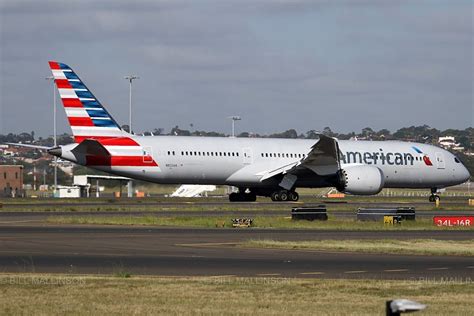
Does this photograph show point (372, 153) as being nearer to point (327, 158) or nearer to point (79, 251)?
point (327, 158)

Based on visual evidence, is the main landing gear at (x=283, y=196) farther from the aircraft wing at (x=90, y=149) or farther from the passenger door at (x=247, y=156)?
the aircraft wing at (x=90, y=149)

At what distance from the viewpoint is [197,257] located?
85.6 feet

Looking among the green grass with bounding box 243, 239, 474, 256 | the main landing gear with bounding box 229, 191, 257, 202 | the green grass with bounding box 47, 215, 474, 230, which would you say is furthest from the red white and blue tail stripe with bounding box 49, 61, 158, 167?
the green grass with bounding box 243, 239, 474, 256

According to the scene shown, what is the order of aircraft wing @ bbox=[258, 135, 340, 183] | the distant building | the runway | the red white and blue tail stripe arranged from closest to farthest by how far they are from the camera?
the runway < the red white and blue tail stripe < aircraft wing @ bbox=[258, 135, 340, 183] < the distant building

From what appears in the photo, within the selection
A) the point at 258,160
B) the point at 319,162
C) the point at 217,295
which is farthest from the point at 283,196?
the point at 217,295

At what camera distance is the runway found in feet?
74.9

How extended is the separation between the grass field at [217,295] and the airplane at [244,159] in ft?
128

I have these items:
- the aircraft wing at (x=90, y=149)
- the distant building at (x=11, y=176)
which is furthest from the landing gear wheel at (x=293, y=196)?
the distant building at (x=11, y=176)

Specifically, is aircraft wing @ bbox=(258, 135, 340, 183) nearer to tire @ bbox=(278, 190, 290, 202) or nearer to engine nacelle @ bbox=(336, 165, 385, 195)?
engine nacelle @ bbox=(336, 165, 385, 195)

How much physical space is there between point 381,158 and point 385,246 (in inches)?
1479

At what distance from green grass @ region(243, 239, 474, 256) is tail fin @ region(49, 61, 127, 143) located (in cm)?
3042

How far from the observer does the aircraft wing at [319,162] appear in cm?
6175

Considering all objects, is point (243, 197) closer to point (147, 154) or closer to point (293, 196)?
point (293, 196)

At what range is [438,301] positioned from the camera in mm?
17609
